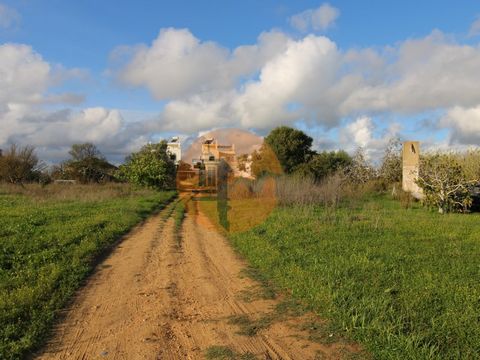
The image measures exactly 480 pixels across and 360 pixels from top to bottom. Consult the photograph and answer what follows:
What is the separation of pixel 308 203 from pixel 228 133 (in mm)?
7481

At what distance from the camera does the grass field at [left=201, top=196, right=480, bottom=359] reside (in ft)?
12.3

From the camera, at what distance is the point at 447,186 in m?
14.9

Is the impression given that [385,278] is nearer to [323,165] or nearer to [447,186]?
[447,186]

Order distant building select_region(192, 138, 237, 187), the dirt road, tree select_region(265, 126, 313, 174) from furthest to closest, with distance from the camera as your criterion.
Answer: tree select_region(265, 126, 313, 174), distant building select_region(192, 138, 237, 187), the dirt road

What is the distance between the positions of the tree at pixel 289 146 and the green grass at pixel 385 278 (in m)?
18.0

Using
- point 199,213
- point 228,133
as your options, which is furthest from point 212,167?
point 228,133

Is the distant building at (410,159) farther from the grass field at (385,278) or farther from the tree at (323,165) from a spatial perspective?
the grass field at (385,278)

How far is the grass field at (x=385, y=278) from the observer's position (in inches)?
147

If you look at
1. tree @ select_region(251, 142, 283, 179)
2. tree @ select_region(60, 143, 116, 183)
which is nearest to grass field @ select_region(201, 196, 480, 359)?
tree @ select_region(251, 142, 283, 179)

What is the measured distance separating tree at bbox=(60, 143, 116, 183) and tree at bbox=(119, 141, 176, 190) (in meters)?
8.86

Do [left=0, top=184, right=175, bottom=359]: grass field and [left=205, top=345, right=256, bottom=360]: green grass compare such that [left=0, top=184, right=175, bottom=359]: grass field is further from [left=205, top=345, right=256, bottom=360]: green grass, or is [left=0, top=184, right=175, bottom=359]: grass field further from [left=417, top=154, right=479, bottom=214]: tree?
[left=417, top=154, right=479, bottom=214]: tree

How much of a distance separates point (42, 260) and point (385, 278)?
580 cm

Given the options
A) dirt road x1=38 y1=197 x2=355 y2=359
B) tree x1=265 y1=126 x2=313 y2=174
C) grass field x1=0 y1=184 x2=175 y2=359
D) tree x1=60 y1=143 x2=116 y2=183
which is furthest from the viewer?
tree x1=60 y1=143 x2=116 y2=183

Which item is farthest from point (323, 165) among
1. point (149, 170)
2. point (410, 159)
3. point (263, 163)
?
point (263, 163)
